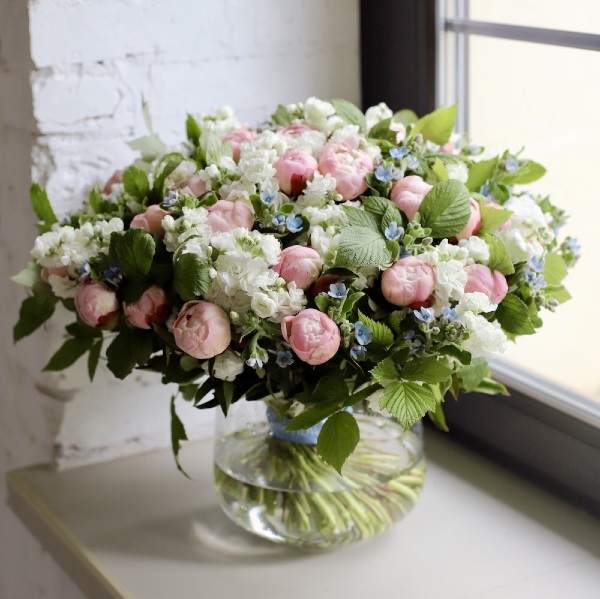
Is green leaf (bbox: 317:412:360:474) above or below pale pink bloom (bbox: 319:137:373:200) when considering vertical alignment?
below

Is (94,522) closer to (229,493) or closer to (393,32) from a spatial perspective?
(229,493)

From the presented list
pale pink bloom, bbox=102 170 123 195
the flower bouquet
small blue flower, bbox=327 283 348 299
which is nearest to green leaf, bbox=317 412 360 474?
the flower bouquet

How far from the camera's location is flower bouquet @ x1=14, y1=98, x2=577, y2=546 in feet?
2.78

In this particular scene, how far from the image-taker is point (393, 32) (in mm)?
1381

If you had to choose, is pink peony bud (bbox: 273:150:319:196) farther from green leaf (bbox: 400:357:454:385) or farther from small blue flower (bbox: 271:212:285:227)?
green leaf (bbox: 400:357:454:385)

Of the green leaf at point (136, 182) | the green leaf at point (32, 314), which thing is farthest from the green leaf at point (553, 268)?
the green leaf at point (32, 314)

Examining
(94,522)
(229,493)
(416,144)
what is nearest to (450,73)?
(416,144)

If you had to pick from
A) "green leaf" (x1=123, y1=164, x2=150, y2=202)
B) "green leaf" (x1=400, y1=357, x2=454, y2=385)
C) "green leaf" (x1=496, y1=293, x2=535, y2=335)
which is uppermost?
"green leaf" (x1=123, y1=164, x2=150, y2=202)

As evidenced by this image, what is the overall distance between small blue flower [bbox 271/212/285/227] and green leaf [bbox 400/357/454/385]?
17 centimetres

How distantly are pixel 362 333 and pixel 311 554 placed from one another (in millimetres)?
368

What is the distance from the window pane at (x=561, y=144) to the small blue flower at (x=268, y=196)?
432mm

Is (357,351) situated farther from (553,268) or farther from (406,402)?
A: (553,268)

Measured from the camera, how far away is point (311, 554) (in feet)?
3.58

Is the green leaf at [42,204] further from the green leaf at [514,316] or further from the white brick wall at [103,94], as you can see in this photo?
the green leaf at [514,316]
